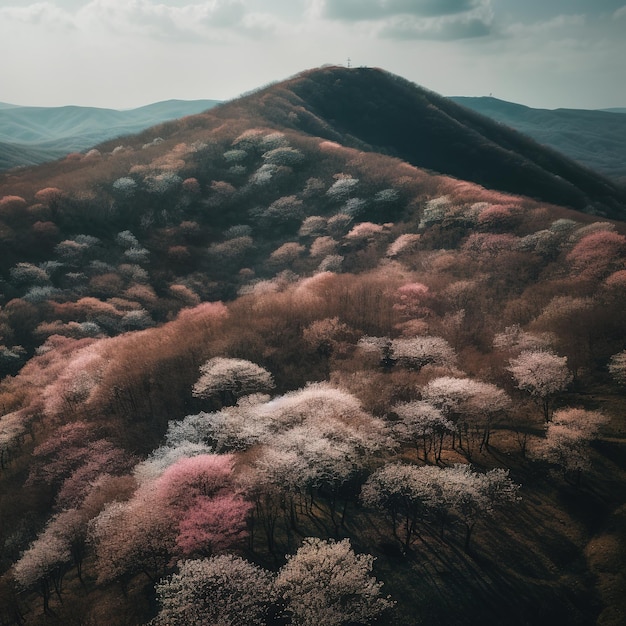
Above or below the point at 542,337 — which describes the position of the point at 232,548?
below

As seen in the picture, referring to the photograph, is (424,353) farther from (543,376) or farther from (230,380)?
(230,380)

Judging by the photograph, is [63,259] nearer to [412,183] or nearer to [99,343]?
[99,343]

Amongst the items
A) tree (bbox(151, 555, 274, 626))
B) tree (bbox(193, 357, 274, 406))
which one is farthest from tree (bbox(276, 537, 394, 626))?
tree (bbox(193, 357, 274, 406))

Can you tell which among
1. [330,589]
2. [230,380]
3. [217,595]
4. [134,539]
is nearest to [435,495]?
[330,589]

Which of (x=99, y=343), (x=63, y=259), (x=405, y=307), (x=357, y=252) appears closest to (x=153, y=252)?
(x=63, y=259)

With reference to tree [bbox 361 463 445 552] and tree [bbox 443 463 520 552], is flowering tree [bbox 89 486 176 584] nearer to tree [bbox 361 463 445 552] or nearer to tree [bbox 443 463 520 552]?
tree [bbox 361 463 445 552]

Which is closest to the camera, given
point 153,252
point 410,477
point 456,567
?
A: point 456,567
